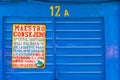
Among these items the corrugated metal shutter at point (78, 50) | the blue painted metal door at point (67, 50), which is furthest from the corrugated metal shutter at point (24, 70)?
the corrugated metal shutter at point (78, 50)

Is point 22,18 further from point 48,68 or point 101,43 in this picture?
point 101,43

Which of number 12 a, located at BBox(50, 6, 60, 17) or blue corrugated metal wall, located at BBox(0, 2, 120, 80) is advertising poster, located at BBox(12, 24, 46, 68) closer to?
blue corrugated metal wall, located at BBox(0, 2, 120, 80)

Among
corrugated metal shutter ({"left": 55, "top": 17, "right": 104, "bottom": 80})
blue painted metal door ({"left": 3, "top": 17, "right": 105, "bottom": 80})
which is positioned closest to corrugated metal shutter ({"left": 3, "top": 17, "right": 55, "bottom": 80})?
blue painted metal door ({"left": 3, "top": 17, "right": 105, "bottom": 80})

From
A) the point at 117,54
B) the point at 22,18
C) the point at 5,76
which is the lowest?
the point at 5,76

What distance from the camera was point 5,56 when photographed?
6562 mm

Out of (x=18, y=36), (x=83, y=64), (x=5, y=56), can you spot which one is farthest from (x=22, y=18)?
(x=83, y=64)

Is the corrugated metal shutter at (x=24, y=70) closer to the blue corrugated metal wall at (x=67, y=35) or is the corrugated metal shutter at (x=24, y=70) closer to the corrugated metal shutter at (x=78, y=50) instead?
the blue corrugated metal wall at (x=67, y=35)

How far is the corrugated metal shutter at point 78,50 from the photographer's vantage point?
21.6ft

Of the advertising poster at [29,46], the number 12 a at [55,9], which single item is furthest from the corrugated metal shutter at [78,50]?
the advertising poster at [29,46]

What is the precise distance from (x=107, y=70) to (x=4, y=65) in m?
2.00

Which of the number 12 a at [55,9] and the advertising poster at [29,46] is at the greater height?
the number 12 a at [55,9]

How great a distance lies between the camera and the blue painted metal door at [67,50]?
6.57 metres

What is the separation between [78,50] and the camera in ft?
21.6

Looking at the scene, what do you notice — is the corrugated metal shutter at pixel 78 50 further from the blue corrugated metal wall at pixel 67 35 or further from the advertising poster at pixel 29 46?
the advertising poster at pixel 29 46
